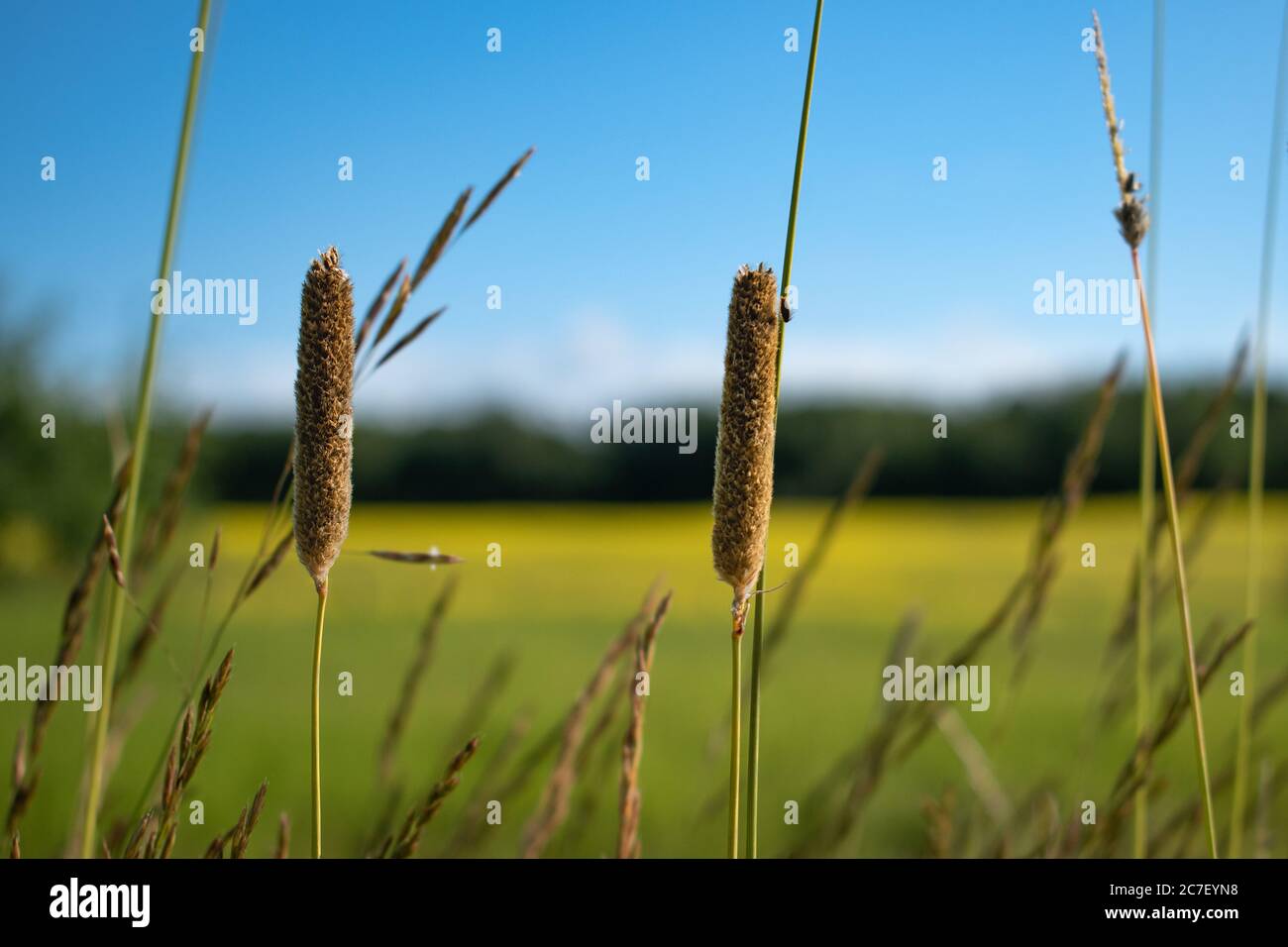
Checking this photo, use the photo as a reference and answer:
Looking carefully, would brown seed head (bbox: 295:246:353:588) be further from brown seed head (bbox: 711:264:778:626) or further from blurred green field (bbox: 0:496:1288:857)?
brown seed head (bbox: 711:264:778:626)

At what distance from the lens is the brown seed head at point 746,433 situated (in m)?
0.60

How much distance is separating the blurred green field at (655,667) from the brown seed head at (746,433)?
95 millimetres

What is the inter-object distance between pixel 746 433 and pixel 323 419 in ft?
0.98

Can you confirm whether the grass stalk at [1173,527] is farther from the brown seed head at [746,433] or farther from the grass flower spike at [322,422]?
the grass flower spike at [322,422]

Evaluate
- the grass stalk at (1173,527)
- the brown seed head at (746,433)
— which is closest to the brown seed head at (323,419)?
the brown seed head at (746,433)

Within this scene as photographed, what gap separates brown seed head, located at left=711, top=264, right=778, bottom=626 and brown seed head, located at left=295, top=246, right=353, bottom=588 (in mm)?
265

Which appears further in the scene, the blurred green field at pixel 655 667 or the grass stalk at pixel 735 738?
the blurred green field at pixel 655 667

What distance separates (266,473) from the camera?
60.0 ft

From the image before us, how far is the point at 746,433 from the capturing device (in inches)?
23.7

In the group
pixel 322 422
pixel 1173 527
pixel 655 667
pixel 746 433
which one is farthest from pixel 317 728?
pixel 655 667

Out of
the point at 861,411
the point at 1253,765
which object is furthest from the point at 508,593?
the point at 1253,765
